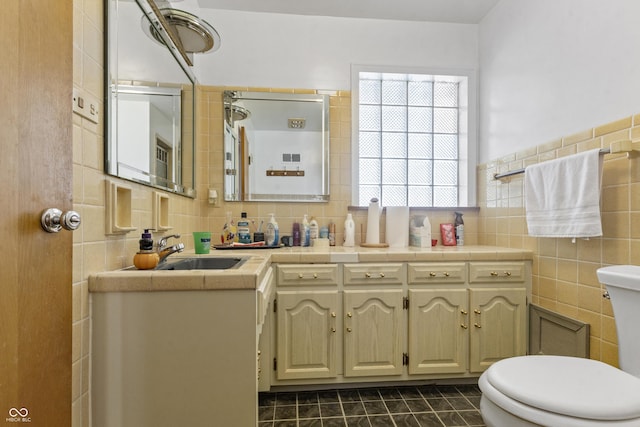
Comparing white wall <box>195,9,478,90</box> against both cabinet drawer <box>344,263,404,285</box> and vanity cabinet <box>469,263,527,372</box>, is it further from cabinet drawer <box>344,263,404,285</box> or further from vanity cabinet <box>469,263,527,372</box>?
vanity cabinet <box>469,263,527,372</box>

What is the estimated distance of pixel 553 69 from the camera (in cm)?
170

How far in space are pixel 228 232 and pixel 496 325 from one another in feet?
5.89

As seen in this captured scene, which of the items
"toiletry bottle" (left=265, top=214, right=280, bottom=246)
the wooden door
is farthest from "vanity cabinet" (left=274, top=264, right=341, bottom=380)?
the wooden door

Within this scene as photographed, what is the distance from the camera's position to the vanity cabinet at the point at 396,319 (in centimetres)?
172

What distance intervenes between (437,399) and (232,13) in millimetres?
2889

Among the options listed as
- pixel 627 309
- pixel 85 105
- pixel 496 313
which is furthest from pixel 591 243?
pixel 85 105

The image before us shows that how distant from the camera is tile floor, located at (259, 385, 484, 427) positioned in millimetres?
1536

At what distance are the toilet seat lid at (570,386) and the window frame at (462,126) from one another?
4.80 feet

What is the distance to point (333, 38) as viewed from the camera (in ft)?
7.56

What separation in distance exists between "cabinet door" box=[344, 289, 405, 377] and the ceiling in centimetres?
198

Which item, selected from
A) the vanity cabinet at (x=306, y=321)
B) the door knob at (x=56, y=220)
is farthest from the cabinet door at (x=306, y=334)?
the door knob at (x=56, y=220)

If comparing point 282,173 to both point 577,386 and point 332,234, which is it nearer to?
point 332,234

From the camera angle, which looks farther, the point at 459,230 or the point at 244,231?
the point at 459,230

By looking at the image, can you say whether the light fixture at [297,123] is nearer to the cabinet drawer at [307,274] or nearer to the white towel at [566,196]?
the cabinet drawer at [307,274]
